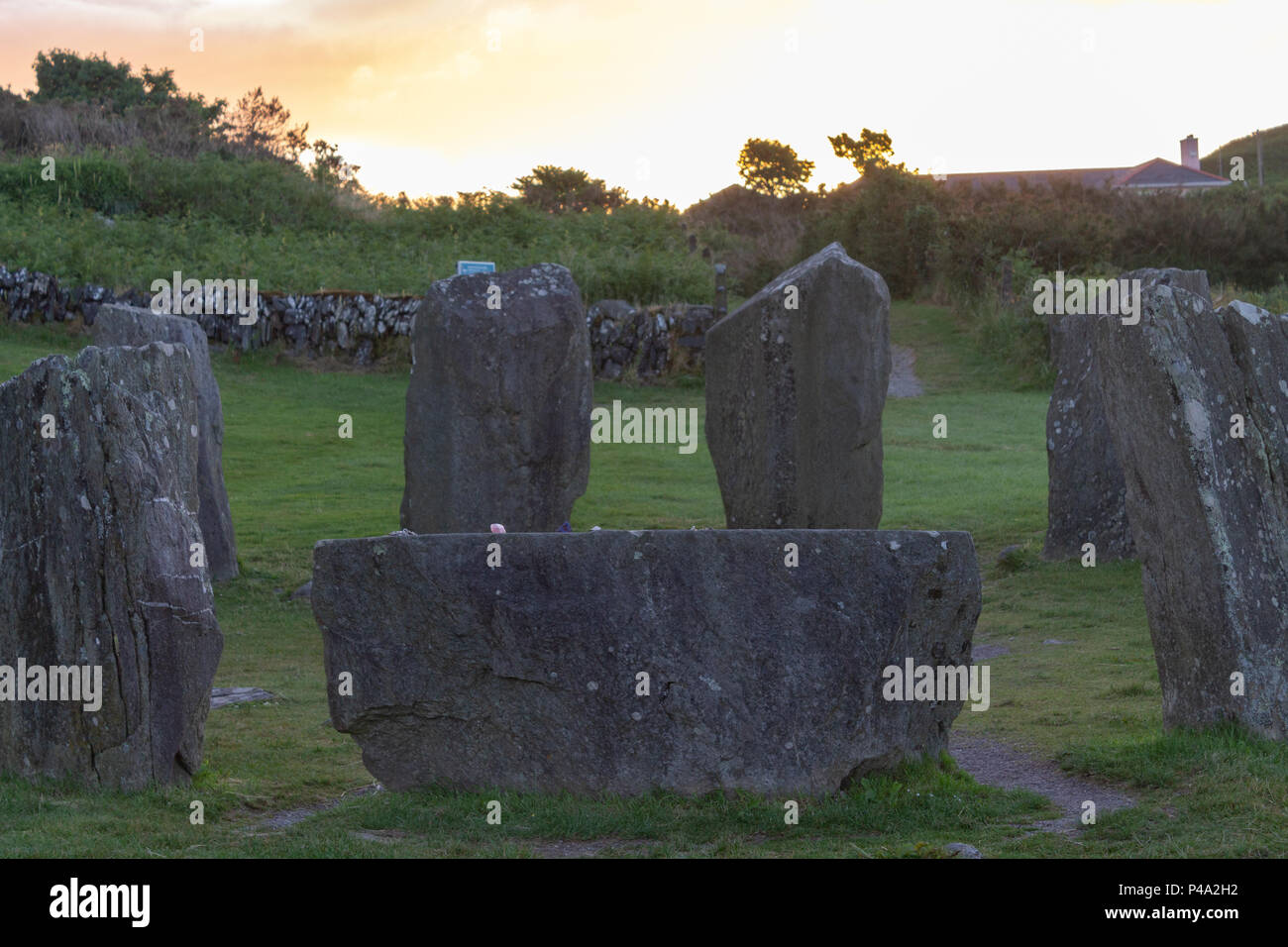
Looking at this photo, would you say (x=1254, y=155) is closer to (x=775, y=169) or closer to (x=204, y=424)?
(x=775, y=169)

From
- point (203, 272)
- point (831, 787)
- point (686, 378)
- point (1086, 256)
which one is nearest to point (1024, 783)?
point (831, 787)

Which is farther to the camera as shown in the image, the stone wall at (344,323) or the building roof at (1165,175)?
the building roof at (1165,175)

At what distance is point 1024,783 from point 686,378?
19755 millimetres

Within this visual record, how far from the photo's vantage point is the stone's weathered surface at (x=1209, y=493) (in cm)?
688

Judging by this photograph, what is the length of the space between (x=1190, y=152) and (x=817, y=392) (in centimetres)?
6664
